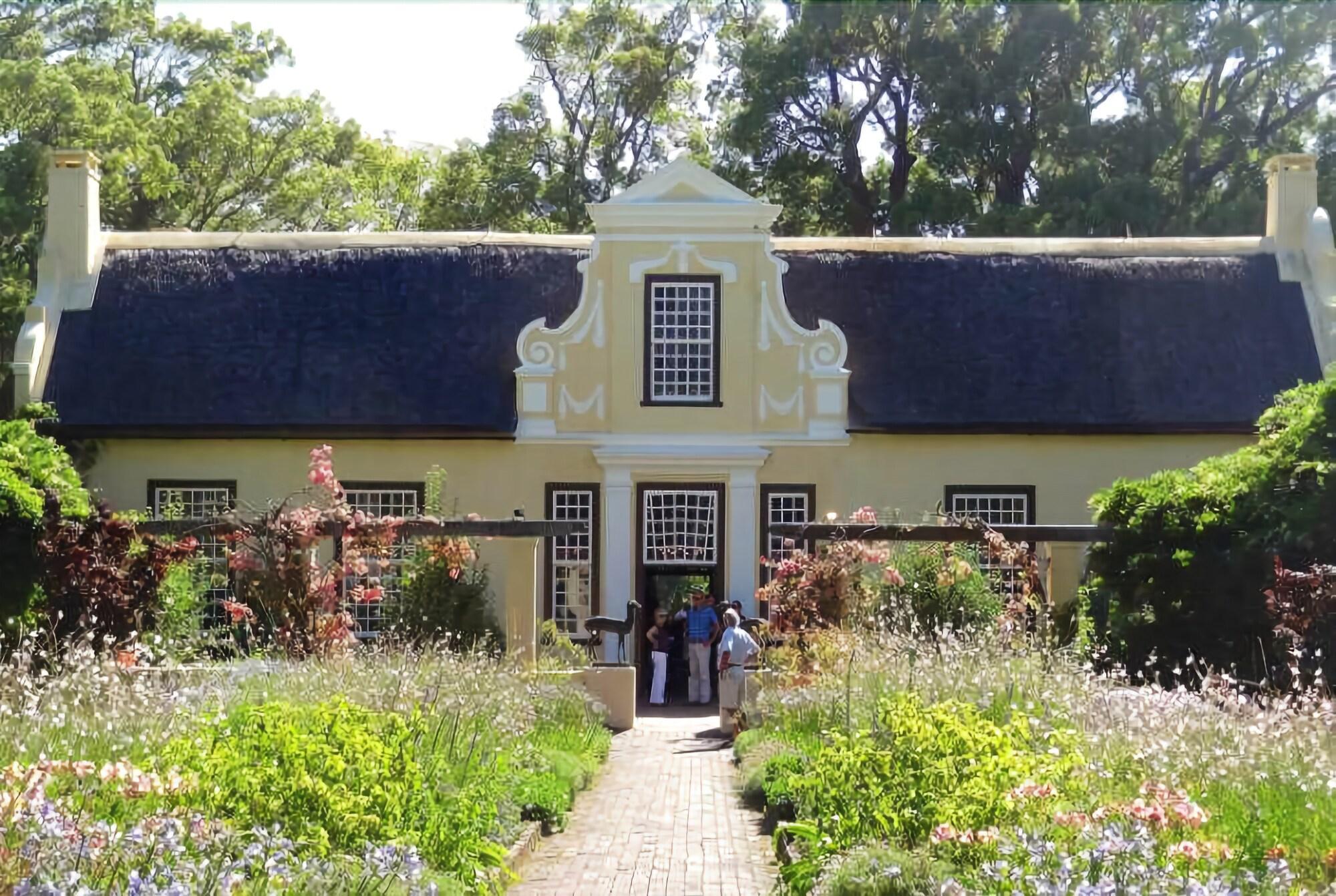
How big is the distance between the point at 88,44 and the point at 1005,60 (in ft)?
58.7

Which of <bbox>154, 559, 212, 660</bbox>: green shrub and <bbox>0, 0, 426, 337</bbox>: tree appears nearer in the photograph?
<bbox>154, 559, 212, 660</bbox>: green shrub

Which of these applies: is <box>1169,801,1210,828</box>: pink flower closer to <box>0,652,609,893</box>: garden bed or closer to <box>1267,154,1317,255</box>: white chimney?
<box>0,652,609,893</box>: garden bed

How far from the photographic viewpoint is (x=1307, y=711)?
417 inches

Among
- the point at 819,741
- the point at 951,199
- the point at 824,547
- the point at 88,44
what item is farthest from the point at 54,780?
the point at 88,44

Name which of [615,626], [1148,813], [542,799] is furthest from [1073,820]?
[615,626]

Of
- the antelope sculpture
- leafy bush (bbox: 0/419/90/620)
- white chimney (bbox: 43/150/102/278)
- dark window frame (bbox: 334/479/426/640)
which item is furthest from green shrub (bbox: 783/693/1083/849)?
white chimney (bbox: 43/150/102/278)

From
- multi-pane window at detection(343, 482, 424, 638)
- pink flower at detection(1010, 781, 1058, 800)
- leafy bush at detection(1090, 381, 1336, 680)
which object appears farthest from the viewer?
multi-pane window at detection(343, 482, 424, 638)

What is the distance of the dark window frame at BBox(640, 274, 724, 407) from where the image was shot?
2467cm

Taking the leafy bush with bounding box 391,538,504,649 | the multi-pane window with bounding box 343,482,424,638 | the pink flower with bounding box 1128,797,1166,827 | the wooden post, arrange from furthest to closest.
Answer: the multi-pane window with bounding box 343,482,424,638, the leafy bush with bounding box 391,538,504,649, the wooden post, the pink flower with bounding box 1128,797,1166,827

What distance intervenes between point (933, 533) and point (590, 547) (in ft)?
21.2

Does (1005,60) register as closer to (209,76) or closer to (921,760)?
(209,76)

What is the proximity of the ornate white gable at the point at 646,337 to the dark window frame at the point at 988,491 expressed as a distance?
162cm

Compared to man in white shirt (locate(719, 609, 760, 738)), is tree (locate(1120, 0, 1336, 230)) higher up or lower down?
higher up

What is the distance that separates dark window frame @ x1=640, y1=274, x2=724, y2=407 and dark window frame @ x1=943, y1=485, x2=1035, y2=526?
3.15m
